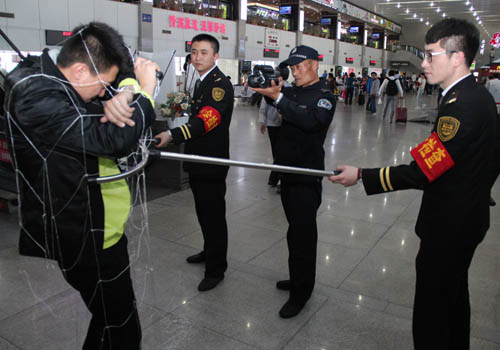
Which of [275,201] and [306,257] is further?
[275,201]

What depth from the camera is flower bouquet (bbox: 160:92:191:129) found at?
209 inches

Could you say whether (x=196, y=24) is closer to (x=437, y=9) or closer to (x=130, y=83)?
(x=130, y=83)

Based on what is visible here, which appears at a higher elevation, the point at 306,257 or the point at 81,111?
the point at 81,111

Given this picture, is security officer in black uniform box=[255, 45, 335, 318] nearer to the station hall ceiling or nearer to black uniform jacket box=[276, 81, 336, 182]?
black uniform jacket box=[276, 81, 336, 182]

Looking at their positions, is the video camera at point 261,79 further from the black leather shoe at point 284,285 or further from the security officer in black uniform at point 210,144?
the black leather shoe at point 284,285

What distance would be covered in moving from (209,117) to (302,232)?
1011 millimetres

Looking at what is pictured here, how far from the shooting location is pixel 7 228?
4.04 metres

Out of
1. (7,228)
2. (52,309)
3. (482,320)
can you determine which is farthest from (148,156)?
(7,228)

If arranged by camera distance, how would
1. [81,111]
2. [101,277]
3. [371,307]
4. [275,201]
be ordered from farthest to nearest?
[275,201], [371,307], [101,277], [81,111]

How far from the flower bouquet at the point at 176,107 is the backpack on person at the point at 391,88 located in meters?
9.47

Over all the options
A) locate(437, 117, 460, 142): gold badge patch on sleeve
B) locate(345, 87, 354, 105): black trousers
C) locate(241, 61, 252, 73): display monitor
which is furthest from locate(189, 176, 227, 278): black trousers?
locate(241, 61, 252, 73): display monitor

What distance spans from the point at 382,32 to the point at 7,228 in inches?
1754

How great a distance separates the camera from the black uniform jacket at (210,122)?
279 cm

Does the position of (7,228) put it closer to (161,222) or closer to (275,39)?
(161,222)
